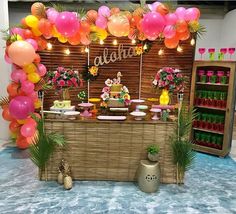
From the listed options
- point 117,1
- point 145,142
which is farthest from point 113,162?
point 117,1

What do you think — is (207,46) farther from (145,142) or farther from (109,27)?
(145,142)

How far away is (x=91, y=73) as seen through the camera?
16.8ft

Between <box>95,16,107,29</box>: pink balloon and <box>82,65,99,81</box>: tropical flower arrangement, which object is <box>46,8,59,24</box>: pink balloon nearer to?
<box>95,16,107,29</box>: pink balloon

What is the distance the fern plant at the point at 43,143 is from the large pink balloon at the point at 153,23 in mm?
2057

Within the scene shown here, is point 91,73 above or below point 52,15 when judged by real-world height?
below

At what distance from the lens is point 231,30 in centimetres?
689

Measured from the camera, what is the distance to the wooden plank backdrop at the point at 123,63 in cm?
504

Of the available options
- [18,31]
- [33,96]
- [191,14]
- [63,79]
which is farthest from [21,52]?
[191,14]

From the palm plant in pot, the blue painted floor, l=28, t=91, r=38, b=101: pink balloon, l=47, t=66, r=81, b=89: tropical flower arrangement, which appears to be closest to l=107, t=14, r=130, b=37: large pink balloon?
l=47, t=66, r=81, b=89: tropical flower arrangement

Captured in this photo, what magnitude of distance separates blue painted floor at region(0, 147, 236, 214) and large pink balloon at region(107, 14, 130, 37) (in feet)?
7.60

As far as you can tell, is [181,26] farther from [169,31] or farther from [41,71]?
[41,71]

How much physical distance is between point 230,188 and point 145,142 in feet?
4.38

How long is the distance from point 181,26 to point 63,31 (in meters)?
1.85

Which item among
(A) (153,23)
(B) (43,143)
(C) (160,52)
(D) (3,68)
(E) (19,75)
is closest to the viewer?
(B) (43,143)
